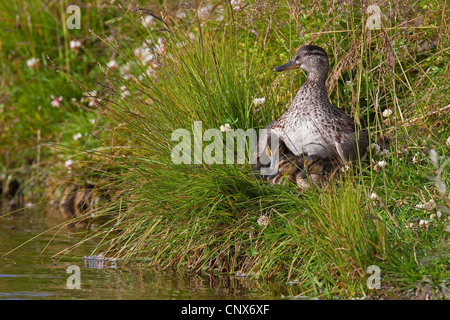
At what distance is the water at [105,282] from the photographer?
387 centimetres

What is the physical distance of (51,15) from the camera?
27.9 feet

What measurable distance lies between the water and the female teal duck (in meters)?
0.90

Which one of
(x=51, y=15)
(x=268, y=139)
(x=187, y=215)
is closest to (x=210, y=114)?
(x=268, y=139)

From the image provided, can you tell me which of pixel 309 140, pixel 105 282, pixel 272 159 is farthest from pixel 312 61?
pixel 105 282

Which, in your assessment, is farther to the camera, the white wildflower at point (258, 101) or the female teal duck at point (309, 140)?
the white wildflower at point (258, 101)

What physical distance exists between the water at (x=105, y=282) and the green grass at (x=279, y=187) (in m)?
0.15

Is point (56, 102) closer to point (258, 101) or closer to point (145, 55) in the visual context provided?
point (145, 55)

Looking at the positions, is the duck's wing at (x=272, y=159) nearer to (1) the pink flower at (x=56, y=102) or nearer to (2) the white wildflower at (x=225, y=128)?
(2) the white wildflower at (x=225, y=128)

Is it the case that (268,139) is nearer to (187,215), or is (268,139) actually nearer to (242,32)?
(187,215)

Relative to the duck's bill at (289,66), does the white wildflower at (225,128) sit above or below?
below

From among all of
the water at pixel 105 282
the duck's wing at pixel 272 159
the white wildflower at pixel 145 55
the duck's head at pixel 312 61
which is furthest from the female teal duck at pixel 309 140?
the white wildflower at pixel 145 55

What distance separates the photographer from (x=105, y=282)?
419 centimetres

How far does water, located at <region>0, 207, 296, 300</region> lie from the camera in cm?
387
